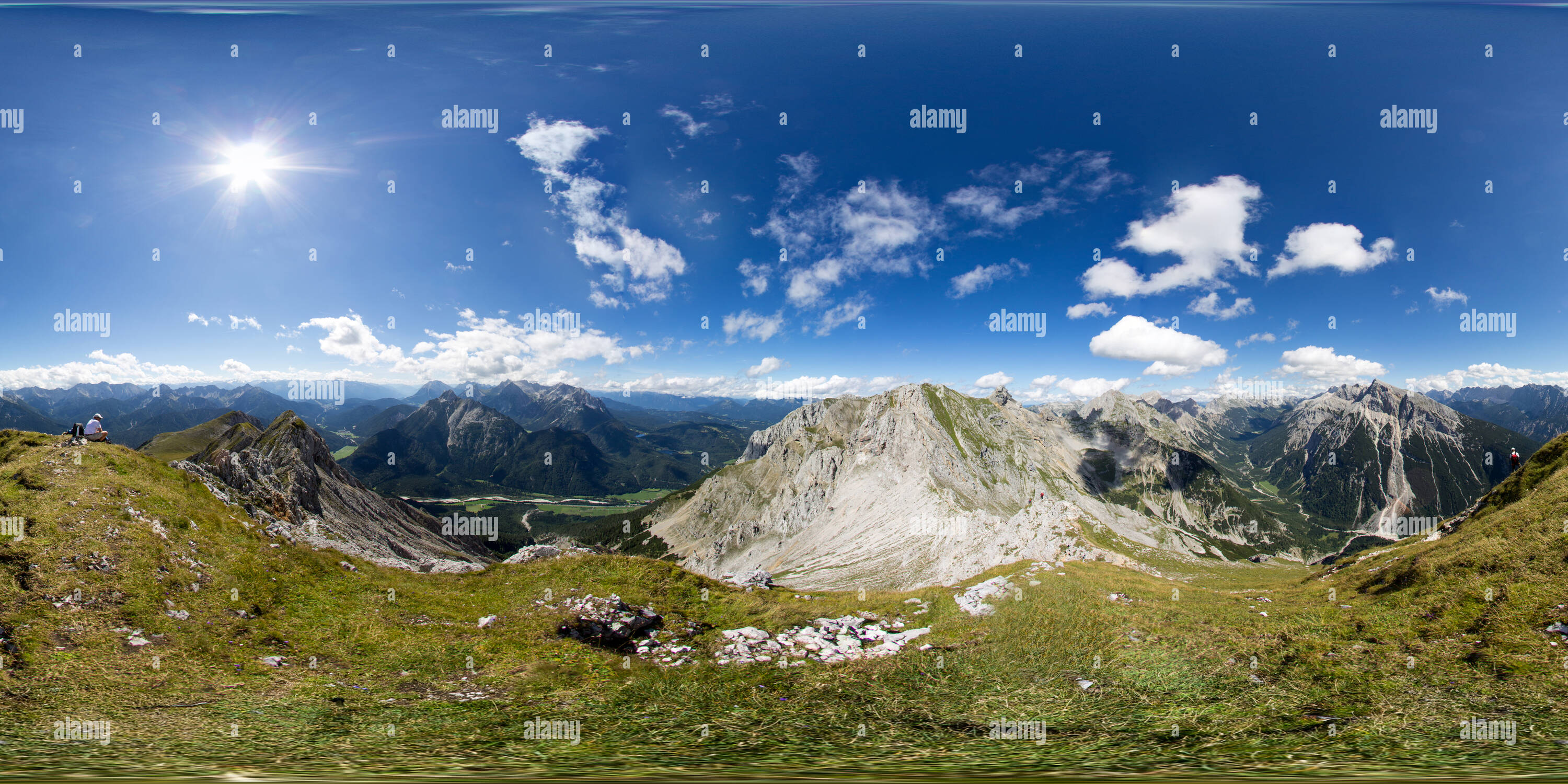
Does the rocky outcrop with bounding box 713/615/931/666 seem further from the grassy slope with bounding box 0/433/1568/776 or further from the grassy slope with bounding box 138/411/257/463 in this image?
the grassy slope with bounding box 138/411/257/463

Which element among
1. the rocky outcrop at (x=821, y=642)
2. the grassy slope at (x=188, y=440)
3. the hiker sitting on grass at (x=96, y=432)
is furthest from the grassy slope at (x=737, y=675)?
the grassy slope at (x=188, y=440)

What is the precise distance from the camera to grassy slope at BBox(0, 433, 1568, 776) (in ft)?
32.3

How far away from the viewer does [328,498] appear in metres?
103

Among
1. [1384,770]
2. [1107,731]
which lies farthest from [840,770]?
[1384,770]

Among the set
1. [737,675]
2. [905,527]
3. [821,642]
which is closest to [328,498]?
[737,675]

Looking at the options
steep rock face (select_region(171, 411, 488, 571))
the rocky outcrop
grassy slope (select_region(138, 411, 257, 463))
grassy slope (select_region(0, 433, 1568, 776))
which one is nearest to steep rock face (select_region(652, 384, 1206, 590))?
grassy slope (select_region(0, 433, 1568, 776))

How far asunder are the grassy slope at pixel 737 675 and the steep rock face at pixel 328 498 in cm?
5129

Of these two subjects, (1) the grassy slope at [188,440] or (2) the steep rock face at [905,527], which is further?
(1) the grassy slope at [188,440]

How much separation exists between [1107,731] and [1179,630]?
8.22 m

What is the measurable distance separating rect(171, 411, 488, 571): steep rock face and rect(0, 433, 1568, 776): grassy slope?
51.3m

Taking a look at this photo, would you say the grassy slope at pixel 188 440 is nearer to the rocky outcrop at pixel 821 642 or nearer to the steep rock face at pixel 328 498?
the steep rock face at pixel 328 498

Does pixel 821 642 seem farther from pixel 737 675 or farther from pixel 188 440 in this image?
pixel 188 440

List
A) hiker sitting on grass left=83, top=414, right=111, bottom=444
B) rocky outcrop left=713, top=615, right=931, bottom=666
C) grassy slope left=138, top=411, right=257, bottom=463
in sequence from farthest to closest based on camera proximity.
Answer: grassy slope left=138, top=411, right=257, bottom=463 < hiker sitting on grass left=83, top=414, right=111, bottom=444 < rocky outcrop left=713, top=615, right=931, bottom=666

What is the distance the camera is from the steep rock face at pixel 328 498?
76.2m
